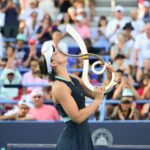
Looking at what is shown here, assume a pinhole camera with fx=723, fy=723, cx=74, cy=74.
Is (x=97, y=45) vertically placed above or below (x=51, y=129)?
above

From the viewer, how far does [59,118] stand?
10203 mm

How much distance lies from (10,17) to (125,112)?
5085mm

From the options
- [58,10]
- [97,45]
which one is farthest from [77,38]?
[58,10]

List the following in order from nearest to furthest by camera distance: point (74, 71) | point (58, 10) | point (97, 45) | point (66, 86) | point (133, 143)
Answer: point (66, 86) < point (133, 143) < point (74, 71) < point (97, 45) < point (58, 10)

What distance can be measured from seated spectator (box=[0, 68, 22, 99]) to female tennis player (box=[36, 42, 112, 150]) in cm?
508

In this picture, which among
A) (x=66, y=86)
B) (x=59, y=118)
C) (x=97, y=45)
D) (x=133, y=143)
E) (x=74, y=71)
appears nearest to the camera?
(x=66, y=86)

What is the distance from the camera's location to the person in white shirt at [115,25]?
42.8ft

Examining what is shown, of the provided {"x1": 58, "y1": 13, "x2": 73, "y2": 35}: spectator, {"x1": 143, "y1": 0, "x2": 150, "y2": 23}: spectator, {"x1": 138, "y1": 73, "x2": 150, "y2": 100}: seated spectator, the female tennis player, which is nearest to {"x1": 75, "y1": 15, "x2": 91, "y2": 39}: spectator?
{"x1": 58, "y1": 13, "x2": 73, "y2": 35}: spectator

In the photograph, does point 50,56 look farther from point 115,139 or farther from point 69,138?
point 115,139

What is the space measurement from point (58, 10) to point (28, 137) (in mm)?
5740

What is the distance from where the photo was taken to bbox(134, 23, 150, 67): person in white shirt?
1203 cm

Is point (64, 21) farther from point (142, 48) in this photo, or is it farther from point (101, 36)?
point (142, 48)

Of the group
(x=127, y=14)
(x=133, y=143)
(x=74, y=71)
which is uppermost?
(x=127, y=14)

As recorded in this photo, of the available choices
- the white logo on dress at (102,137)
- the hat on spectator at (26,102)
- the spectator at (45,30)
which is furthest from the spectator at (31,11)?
the white logo on dress at (102,137)
